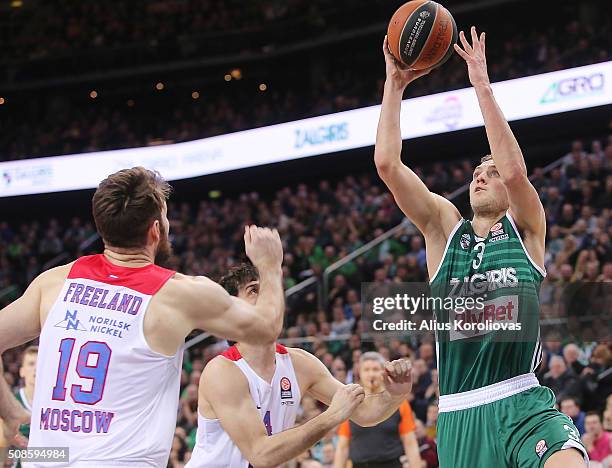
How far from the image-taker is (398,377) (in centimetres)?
439

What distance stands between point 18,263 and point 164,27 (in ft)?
28.9

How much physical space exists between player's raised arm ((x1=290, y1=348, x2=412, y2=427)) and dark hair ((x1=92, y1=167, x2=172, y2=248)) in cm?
144

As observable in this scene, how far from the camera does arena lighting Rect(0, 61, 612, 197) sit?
17.3 meters

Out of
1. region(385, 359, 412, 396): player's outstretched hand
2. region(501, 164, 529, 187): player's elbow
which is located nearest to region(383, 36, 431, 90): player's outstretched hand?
region(501, 164, 529, 187): player's elbow

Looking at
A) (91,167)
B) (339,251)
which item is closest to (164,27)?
(91,167)

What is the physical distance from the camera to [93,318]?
11.1ft

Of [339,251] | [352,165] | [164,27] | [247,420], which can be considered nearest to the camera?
[247,420]

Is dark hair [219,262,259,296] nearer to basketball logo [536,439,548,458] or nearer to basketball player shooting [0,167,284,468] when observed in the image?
basketball player shooting [0,167,284,468]

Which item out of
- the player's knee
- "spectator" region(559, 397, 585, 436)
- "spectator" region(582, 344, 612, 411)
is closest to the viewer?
the player's knee

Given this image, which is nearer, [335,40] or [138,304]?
[138,304]

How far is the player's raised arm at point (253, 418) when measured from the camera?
4.05m

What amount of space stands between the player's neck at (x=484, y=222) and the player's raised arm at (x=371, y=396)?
0.92 metres

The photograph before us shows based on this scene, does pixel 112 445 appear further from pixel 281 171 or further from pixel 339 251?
pixel 281 171

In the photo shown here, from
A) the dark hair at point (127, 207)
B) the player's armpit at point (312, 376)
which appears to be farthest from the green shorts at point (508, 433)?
the dark hair at point (127, 207)
